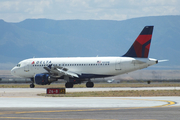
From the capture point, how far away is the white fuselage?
51594 mm

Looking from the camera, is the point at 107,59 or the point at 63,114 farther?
the point at 107,59

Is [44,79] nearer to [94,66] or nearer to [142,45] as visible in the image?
[94,66]

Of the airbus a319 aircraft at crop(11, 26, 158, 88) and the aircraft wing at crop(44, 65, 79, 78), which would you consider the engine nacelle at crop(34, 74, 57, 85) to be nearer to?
the airbus a319 aircraft at crop(11, 26, 158, 88)

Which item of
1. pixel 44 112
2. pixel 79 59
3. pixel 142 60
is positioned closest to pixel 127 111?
pixel 44 112

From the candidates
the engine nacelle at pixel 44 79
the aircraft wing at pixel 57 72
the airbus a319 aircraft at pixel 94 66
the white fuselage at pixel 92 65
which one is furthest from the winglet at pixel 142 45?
the engine nacelle at pixel 44 79

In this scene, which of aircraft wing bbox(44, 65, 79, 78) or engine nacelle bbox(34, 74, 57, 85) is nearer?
aircraft wing bbox(44, 65, 79, 78)

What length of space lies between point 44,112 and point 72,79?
1310 inches

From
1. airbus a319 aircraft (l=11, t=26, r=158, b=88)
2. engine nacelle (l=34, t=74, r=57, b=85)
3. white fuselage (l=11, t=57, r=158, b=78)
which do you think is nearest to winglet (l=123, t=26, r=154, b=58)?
airbus a319 aircraft (l=11, t=26, r=158, b=88)

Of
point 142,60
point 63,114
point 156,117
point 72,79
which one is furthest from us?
point 72,79

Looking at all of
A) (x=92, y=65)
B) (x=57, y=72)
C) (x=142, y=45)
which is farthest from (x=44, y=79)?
(x=142, y=45)

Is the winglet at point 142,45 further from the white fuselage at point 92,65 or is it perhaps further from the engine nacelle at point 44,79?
the engine nacelle at point 44,79

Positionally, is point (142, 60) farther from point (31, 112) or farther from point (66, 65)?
point (31, 112)

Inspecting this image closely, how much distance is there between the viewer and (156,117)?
1884 centimetres

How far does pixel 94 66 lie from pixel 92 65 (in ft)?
1.14
